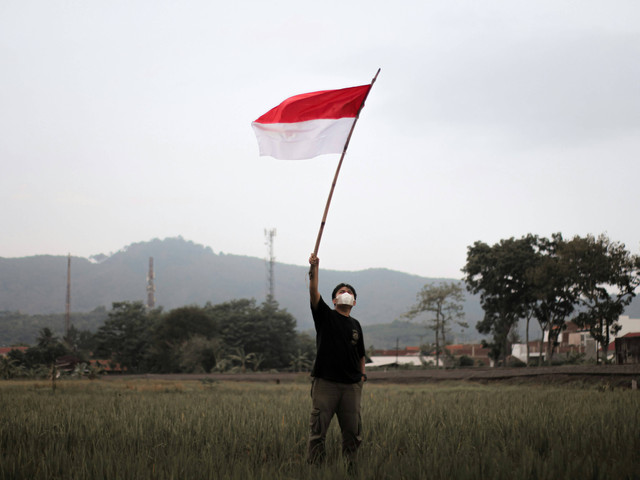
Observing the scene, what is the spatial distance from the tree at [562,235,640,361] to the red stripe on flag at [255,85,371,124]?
1576 inches

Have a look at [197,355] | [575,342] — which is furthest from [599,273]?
[575,342]

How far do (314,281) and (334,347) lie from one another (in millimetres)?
758

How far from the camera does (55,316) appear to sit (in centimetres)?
19338

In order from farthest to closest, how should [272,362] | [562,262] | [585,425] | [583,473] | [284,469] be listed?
[272,362]
[562,262]
[585,425]
[284,469]
[583,473]

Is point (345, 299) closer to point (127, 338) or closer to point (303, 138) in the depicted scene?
point (303, 138)

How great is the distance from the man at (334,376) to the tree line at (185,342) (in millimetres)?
56353

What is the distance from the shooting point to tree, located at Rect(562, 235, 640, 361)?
4419 cm

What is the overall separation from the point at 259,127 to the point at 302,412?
5852mm

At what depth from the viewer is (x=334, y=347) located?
263 inches

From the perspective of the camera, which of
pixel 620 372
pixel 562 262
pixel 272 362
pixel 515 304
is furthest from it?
pixel 272 362

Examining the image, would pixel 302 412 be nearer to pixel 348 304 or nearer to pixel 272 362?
pixel 348 304

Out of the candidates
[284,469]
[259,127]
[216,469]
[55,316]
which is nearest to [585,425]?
[284,469]

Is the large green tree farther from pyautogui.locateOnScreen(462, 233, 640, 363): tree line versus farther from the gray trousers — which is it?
the gray trousers

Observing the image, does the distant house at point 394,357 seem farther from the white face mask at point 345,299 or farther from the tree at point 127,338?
the white face mask at point 345,299
